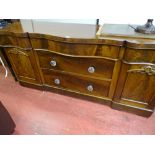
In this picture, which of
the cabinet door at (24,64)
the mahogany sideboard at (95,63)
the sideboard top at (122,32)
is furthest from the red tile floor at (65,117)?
the sideboard top at (122,32)

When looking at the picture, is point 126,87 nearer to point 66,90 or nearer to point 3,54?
point 66,90

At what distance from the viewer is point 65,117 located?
144cm

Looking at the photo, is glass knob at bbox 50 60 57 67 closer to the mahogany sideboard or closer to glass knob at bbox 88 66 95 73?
the mahogany sideboard

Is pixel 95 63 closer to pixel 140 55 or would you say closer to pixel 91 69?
pixel 91 69

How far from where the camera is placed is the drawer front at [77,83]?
1366 mm

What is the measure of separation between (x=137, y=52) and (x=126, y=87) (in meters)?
0.38

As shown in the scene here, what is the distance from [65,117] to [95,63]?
0.67 m

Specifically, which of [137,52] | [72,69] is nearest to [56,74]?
[72,69]

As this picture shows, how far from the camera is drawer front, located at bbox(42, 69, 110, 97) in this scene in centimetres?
137

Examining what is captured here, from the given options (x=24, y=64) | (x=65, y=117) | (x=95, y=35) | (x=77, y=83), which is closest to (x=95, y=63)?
(x=95, y=35)

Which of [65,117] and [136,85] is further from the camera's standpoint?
[65,117]

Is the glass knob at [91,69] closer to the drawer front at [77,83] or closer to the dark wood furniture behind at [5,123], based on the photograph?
the drawer front at [77,83]

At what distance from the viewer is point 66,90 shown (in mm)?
1591

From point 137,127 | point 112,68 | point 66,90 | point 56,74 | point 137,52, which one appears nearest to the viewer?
point 137,52
